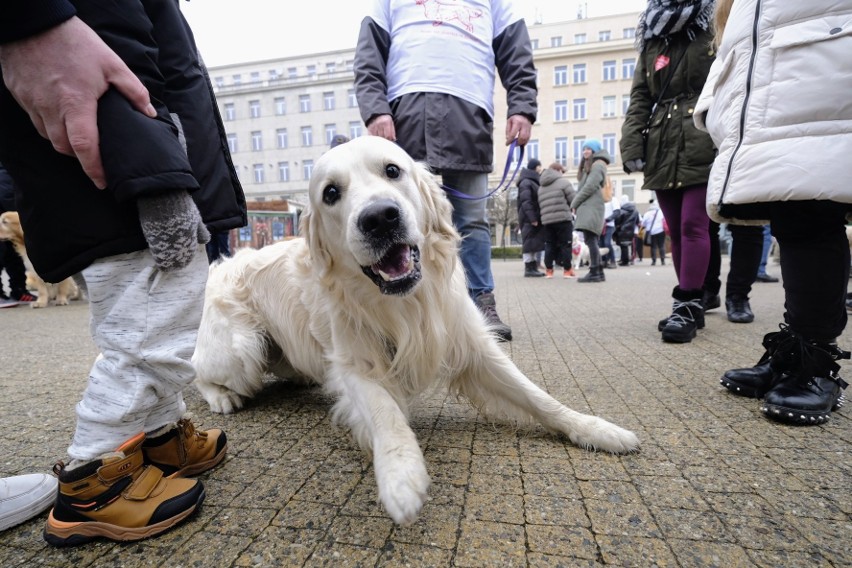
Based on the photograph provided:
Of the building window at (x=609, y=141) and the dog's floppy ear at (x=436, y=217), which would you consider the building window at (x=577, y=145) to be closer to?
the building window at (x=609, y=141)

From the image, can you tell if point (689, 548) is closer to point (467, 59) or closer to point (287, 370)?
point (287, 370)

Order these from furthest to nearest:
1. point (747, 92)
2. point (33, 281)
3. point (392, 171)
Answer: point (33, 281) < point (392, 171) < point (747, 92)

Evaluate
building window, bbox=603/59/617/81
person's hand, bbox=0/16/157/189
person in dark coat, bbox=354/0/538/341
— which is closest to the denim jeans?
person in dark coat, bbox=354/0/538/341

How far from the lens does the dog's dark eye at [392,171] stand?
191cm

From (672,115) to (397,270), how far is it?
2732 millimetres

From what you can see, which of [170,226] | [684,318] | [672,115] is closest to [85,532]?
[170,226]


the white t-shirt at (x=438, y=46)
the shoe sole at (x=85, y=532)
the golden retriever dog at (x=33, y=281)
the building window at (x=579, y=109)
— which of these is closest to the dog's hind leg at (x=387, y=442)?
the shoe sole at (x=85, y=532)

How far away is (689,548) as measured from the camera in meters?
1.06

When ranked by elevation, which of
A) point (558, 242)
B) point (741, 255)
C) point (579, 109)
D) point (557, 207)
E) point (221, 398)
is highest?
point (579, 109)

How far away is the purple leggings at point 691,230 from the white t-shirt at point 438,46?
5.21ft

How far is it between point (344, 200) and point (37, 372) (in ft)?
9.09

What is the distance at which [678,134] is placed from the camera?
3.17 m

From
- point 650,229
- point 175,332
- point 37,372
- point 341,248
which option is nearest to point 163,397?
point 175,332

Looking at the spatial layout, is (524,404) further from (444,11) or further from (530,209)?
(530,209)
